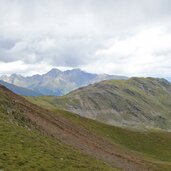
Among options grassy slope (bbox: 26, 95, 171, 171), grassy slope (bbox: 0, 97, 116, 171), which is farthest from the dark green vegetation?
grassy slope (bbox: 26, 95, 171, 171)

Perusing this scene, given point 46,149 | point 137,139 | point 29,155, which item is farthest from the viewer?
point 137,139

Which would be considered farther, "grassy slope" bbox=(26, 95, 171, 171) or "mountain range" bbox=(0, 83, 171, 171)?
"grassy slope" bbox=(26, 95, 171, 171)

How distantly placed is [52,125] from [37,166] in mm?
39005

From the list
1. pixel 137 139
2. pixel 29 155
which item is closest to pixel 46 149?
pixel 29 155

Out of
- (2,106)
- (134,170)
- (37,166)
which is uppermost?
(2,106)

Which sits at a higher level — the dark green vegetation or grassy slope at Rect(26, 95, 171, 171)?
the dark green vegetation

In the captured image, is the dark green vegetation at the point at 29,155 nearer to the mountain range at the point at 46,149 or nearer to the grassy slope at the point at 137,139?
the mountain range at the point at 46,149

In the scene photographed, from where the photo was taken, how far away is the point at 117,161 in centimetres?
6594

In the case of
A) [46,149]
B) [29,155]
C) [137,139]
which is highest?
[46,149]

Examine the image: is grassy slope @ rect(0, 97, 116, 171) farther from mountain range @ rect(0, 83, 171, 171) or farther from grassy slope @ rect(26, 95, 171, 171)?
grassy slope @ rect(26, 95, 171, 171)

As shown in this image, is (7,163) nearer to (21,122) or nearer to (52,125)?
(21,122)

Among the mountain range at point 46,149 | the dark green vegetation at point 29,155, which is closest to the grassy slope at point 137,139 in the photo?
the mountain range at point 46,149

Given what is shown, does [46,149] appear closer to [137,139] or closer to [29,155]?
[29,155]

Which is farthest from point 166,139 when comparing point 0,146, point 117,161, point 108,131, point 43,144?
point 0,146
